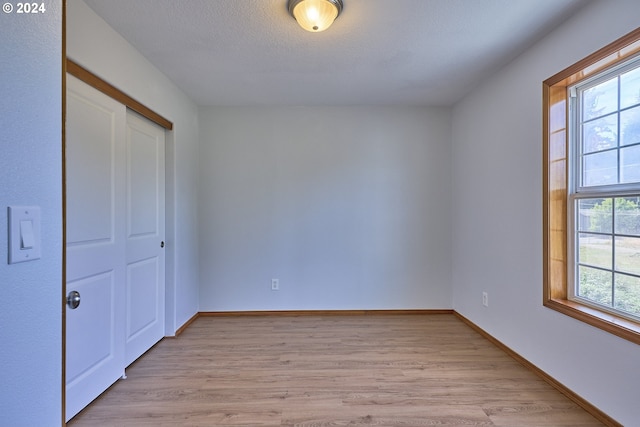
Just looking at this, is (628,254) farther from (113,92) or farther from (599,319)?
(113,92)

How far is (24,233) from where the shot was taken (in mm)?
669

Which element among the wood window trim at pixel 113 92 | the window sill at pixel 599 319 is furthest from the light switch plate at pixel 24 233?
the window sill at pixel 599 319

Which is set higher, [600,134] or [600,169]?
[600,134]

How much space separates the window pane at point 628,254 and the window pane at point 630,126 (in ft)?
1.78

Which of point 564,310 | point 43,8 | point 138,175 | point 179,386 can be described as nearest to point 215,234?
point 138,175

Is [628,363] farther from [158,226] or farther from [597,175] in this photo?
[158,226]

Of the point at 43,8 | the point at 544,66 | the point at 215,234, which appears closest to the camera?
the point at 43,8

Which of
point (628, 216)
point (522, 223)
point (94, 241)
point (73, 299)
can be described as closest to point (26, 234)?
point (73, 299)

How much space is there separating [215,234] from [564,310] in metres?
3.14

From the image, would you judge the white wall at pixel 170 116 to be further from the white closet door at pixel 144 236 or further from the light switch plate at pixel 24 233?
the light switch plate at pixel 24 233

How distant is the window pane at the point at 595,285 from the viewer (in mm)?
1810

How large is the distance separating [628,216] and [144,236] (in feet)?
10.8

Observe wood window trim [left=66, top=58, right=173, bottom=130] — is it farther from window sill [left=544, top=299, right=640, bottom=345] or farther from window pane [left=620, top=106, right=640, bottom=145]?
window sill [left=544, top=299, right=640, bottom=345]

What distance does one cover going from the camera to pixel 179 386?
2047 mm
